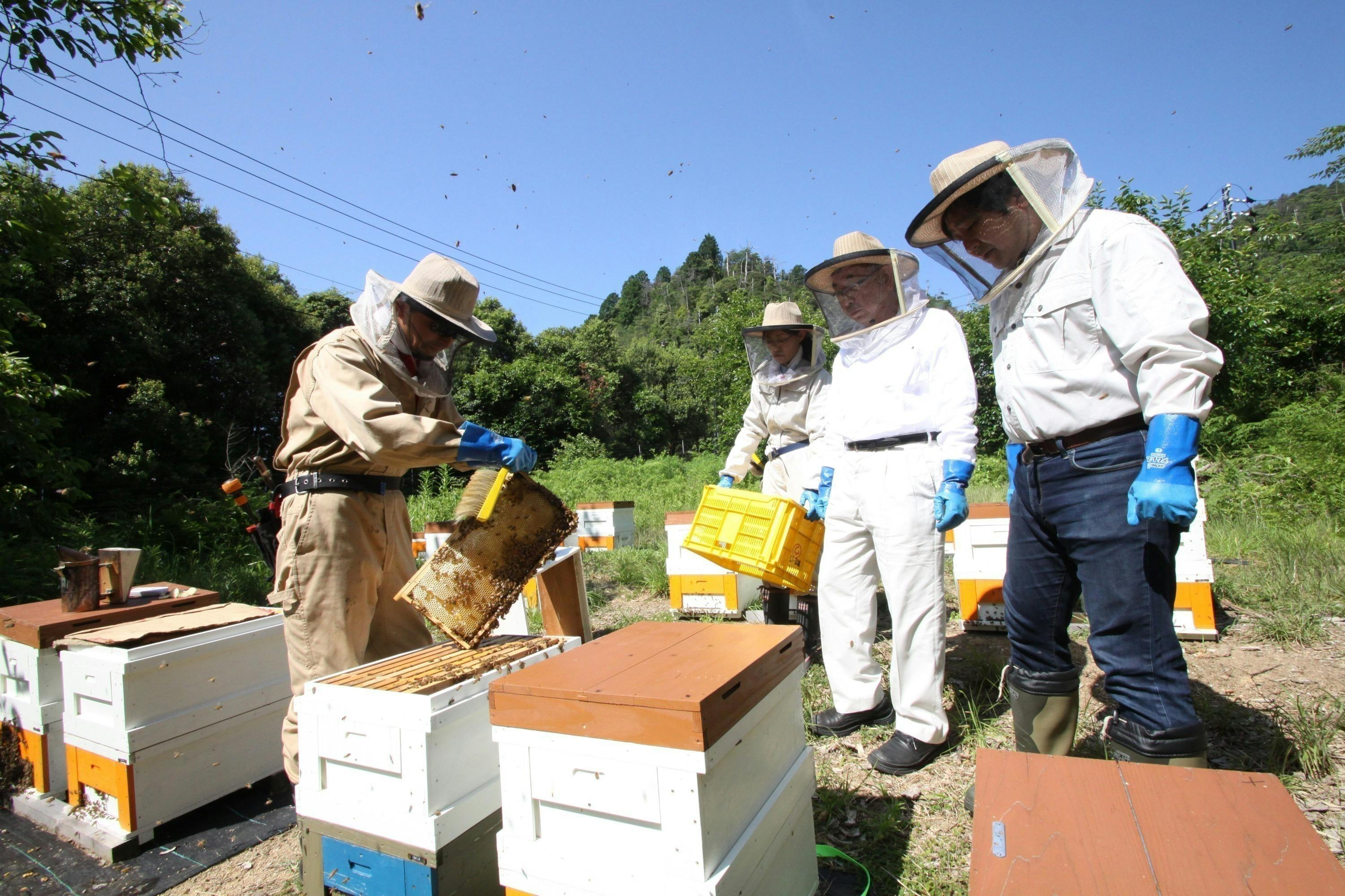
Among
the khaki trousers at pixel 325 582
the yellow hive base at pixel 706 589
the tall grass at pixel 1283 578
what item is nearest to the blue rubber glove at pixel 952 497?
the khaki trousers at pixel 325 582

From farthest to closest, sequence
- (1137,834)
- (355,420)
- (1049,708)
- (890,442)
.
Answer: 1. (890,442)
2. (355,420)
3. (1049,708)
4. (1137,834)

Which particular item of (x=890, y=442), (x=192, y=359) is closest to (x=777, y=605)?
(x=890, y=442)

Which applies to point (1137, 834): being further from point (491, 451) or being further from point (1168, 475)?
point (491, 451)

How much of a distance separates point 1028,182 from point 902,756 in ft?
6.65

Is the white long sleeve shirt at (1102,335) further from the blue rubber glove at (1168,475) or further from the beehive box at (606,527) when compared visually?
the beehive box at (606,527)

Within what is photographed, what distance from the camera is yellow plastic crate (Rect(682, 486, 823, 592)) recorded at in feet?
11.1

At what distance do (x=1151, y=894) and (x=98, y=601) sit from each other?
384 centimetres

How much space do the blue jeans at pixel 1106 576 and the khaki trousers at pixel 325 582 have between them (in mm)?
2233

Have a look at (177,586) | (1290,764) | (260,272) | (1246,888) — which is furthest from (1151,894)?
(260,272)

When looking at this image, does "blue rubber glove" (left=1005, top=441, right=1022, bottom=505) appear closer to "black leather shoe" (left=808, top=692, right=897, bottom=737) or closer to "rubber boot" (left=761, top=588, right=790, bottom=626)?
"black leather shoe" (left=808, top=692, right=897, bottom=737)

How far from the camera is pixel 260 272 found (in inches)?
601

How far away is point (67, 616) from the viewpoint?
2.81 m

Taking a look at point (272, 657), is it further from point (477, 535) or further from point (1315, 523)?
point (1315, 523)

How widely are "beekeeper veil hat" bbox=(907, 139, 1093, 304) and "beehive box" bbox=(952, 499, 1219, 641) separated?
2.22 m
